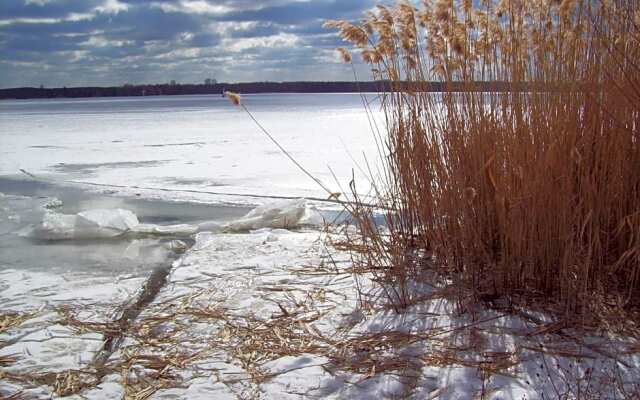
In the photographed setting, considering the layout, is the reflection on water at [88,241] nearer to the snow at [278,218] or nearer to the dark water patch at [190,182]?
the snow at [278,218]

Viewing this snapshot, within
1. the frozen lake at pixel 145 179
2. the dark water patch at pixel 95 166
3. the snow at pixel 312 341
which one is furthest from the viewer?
the dark water patch at pixel 95 166

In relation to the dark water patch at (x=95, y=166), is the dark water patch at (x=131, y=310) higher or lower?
lower

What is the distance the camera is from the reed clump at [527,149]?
78.6 inches

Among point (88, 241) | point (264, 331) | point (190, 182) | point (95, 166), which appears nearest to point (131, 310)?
point (264, 331)

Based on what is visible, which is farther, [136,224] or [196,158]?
[196,158]

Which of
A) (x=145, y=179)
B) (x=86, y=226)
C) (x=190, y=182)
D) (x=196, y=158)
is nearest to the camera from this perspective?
(x=86, y=226)

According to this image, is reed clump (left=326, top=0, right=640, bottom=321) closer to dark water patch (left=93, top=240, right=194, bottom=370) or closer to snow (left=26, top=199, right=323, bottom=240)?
dark water patch (left=93, top=240, right=194, bottom=370)

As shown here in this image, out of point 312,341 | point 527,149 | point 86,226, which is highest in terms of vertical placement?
point 527,149

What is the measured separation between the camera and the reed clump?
6.55 ft

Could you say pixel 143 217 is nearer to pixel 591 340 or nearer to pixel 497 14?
pixel 497 14

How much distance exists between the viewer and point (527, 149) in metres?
2.02

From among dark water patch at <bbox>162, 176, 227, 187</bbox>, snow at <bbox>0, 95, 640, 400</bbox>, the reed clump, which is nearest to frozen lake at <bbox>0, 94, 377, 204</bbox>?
dark water patch at <bbox>162, 176, 227, 187</bbox>

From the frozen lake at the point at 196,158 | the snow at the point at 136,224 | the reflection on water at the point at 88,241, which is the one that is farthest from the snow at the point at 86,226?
the frozen lake at the point at 196,158

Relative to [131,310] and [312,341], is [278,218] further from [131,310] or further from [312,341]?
[312,341]
